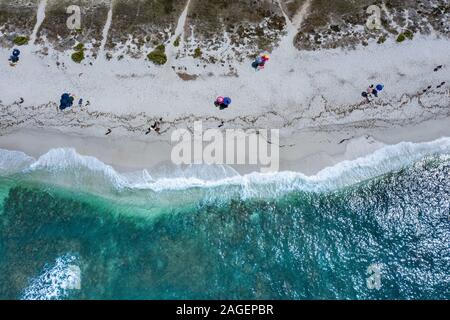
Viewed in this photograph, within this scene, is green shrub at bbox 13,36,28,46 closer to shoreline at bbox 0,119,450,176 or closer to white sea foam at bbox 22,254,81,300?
shoreline at bbox 0,119,450,176

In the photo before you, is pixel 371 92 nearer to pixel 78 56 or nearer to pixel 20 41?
pixel 78 56

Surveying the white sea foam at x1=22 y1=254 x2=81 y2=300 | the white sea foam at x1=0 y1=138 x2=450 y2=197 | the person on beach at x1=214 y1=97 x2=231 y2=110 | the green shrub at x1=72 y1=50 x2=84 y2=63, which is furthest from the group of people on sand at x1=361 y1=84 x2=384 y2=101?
the white sea foam at x1=22 y1=254 x2=81 y2=300

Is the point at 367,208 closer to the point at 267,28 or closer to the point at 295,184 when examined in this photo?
the point at 295,184

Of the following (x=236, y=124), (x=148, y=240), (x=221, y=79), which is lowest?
(x=148, y=240)
